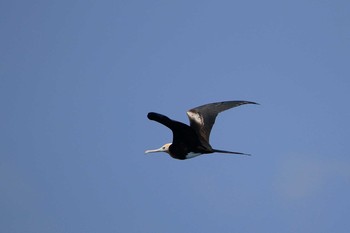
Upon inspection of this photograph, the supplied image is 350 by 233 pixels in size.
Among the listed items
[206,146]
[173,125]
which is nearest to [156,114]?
[173,125]

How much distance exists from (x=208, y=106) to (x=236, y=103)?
104 cm

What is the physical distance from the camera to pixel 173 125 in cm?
2141

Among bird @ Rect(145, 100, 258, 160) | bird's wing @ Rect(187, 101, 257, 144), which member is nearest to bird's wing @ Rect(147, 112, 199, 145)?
bird @ Rect(145, 100, 258, 160)

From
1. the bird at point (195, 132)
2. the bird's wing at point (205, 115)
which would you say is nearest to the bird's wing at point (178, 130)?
the bird at point (195, 132)

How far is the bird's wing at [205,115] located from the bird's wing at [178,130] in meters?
0.54

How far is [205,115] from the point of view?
2369cm

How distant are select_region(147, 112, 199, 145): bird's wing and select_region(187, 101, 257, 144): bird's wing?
538 millimetres

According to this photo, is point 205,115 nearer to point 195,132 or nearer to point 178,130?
point 195,132

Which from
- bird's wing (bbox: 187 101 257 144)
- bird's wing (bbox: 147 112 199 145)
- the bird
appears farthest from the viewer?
bird's wing (bbox: 187 101 257 144)

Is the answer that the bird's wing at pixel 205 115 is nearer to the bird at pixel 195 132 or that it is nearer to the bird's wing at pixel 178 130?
→ the bird at pixel 195 132

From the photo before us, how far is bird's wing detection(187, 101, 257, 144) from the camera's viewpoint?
76.3ft

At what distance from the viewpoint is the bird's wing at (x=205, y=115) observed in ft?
76.3

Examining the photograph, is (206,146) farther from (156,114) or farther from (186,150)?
(156,114)

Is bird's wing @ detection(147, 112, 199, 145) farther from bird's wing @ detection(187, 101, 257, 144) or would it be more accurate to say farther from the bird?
bird's wing @ detection(187, 101, 257, 144)
